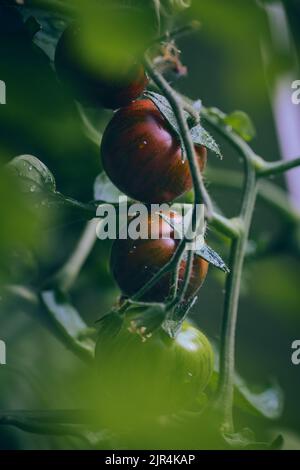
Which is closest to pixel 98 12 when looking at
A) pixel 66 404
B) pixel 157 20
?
pixel 157 20

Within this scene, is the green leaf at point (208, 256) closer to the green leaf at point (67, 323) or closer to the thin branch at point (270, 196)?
the green leaf at point (67, 323)

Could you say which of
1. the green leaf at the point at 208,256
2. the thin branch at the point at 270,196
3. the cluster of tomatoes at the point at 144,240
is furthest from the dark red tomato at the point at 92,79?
the thin branch at the point at 270,196

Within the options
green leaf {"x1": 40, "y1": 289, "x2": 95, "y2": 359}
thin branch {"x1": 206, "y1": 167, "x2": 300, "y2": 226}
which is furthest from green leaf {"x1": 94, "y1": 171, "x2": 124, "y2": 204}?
thin branch {"x1": 206, "y1": 167, "x2": 300, "y2": 226}

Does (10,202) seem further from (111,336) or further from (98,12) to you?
(111,336)

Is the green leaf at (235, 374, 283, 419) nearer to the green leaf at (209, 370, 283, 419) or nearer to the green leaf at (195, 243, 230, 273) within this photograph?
the green leaf at (209, 370, 283, 419)

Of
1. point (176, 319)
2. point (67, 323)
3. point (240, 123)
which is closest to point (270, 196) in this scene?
point (240, 123)

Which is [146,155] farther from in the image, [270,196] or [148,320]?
[270,196]
